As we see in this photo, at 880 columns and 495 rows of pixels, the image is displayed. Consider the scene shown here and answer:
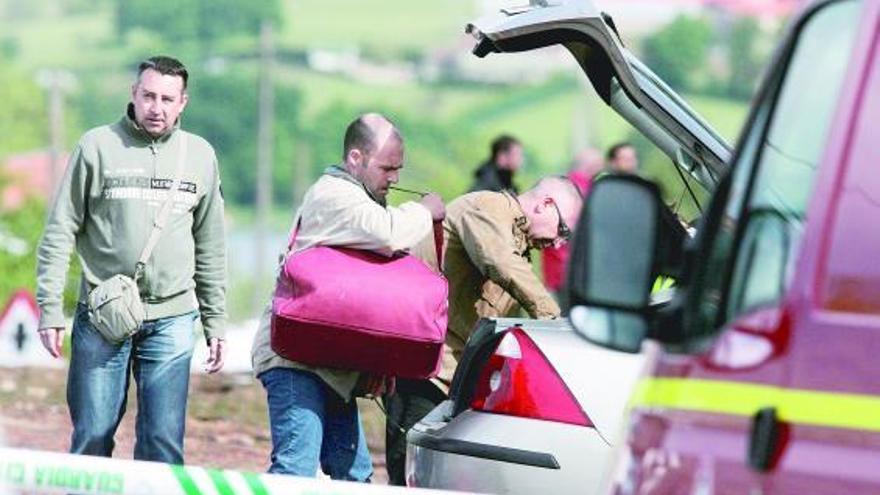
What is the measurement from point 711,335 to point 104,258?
4898 millimetres

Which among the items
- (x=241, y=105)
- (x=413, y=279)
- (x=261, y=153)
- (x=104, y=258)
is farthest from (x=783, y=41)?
(x=241, y=105)

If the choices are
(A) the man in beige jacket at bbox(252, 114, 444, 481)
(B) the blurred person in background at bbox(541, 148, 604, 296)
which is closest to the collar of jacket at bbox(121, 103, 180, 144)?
(A) the man in beige jacket at bbox(252, 114, 444, 481)

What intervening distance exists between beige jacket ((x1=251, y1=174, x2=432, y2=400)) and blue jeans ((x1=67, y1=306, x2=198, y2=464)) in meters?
0.48

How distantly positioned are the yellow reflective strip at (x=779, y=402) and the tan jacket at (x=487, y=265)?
497cm

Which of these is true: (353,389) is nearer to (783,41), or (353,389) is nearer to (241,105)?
(783,41)

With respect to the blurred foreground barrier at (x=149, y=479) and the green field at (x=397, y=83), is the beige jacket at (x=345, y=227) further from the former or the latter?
the green field at (x=397, y=83)

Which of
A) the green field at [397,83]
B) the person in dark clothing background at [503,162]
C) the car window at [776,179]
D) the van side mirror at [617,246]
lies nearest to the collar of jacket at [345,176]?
the car window at [776,179]

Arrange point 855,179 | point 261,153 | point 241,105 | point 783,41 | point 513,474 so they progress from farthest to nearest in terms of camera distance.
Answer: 1. point 241,105
2. point 261,153
3. point 513,474
4. point 783,41
5. point 855,179

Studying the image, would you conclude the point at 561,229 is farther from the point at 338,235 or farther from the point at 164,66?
the point at 164,66

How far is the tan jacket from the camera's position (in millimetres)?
9844

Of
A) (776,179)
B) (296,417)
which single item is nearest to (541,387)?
(296,417)

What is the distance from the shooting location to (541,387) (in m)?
8.09

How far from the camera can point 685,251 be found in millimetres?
5148

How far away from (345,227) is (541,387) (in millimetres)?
1059
